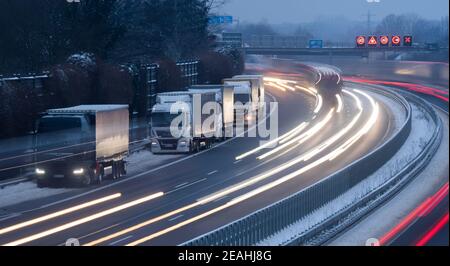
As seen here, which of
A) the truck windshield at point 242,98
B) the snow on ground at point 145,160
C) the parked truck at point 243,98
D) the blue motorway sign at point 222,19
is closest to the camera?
the blue motorway sign at point 222,19

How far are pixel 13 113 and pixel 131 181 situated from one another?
524cm

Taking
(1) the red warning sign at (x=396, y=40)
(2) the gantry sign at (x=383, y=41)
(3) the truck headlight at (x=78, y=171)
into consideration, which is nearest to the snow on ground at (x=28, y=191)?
(3) the truck headlight at (x=78, y=171)

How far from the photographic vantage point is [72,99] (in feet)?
108

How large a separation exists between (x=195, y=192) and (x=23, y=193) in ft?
15.6

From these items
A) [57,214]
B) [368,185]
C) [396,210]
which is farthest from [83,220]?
[368,185]

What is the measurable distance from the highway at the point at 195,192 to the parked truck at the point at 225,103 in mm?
620

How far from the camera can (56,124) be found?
24.9 metres

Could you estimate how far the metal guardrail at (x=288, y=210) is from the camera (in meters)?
11.3

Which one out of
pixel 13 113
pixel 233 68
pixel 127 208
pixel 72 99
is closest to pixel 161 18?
pixel 233 68

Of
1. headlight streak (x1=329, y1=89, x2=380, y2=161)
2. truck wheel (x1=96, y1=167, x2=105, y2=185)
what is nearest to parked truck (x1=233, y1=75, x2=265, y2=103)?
headlight streak (x1=329, y1=89, x2=380, y2=161)

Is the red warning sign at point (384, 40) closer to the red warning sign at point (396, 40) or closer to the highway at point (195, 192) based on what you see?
the red warning sign at point (396, 40)

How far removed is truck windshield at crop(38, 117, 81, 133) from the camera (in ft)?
81.5

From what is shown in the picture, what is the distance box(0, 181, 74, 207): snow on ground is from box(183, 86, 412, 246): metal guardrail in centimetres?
839

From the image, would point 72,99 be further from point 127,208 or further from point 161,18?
point 161,18
